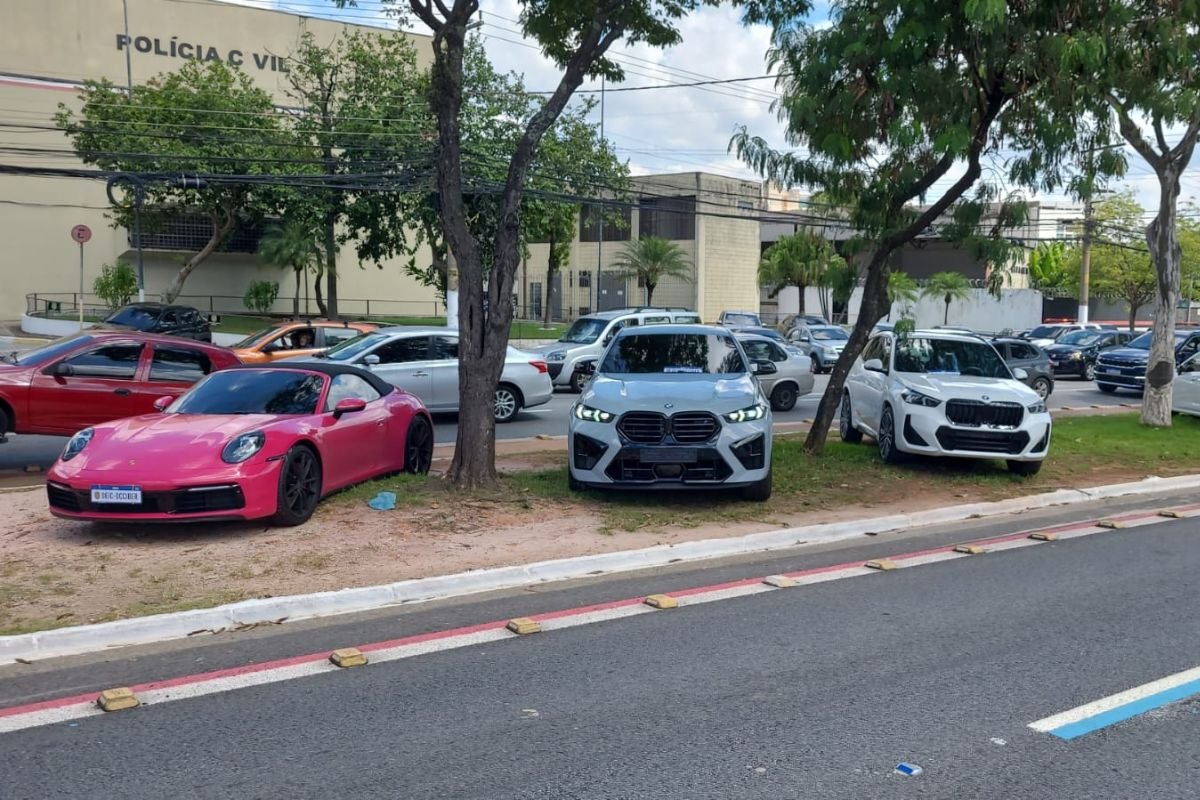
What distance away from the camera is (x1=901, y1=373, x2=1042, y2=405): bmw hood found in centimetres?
1175

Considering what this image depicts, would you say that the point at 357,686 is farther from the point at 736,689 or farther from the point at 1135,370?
the point at 1135,370

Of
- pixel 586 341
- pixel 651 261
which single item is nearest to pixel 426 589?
pixel 586 341

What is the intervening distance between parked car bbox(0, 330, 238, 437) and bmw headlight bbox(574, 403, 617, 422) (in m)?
5.29

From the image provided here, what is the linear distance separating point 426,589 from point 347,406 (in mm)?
2812

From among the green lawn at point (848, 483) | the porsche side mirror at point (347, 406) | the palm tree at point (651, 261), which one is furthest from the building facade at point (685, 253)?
the porsche side mirror at point (347, 406)

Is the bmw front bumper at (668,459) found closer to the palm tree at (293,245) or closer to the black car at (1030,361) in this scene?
the black car at (1030,361)

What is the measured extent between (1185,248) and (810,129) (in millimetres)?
47974

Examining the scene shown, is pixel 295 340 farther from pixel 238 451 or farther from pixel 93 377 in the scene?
pixel 238 451

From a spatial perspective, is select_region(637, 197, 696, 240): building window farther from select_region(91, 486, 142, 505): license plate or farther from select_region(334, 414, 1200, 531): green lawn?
select_region(91, 486, 142, 505): license plate

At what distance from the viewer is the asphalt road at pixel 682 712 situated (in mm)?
4289

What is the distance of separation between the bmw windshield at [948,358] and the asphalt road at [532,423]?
5.30 metres

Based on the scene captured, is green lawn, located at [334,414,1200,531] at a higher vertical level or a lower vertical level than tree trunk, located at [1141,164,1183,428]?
lower

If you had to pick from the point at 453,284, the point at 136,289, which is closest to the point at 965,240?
the point at 453,284

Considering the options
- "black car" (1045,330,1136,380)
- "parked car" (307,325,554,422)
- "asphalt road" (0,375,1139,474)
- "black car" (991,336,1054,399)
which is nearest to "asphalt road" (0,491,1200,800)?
"asphalt road" (0,375,1139,474)
